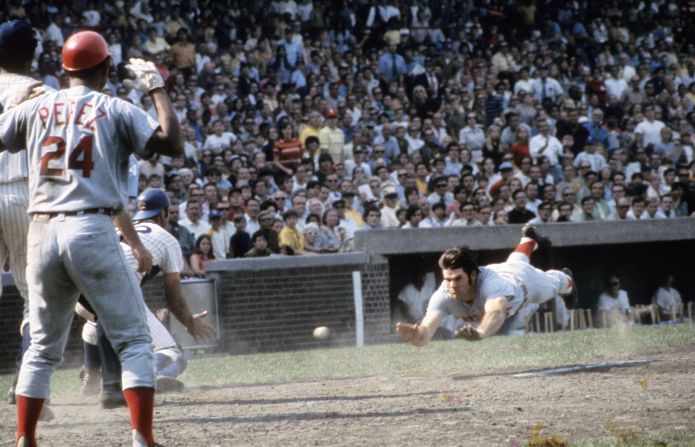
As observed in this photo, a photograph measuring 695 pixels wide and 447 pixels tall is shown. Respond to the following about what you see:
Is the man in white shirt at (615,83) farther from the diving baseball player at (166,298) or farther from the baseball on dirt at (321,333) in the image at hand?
the diving baseball player at (166,298)

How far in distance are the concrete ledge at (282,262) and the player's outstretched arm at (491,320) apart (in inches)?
239

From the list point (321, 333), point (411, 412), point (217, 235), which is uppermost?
point (217, 235)

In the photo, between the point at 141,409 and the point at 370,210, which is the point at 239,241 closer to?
the point at 370,210

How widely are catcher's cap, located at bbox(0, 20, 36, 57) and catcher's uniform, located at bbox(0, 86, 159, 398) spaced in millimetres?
2088

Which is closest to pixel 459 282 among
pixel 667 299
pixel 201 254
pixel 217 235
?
pixel 201 254

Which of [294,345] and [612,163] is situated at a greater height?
[612,163]

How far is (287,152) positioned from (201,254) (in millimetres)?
4203

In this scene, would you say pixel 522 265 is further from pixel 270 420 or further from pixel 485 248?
pixel 485 248

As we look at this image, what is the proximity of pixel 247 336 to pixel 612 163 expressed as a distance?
9358 millimetres

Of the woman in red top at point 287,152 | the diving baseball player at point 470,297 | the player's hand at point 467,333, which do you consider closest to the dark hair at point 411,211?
the woman in red top at point 287,152

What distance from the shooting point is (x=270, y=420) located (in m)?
7.25

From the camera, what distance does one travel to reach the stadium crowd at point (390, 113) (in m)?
17.4

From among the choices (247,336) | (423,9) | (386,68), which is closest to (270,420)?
(247,336)

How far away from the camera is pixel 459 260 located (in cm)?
930
